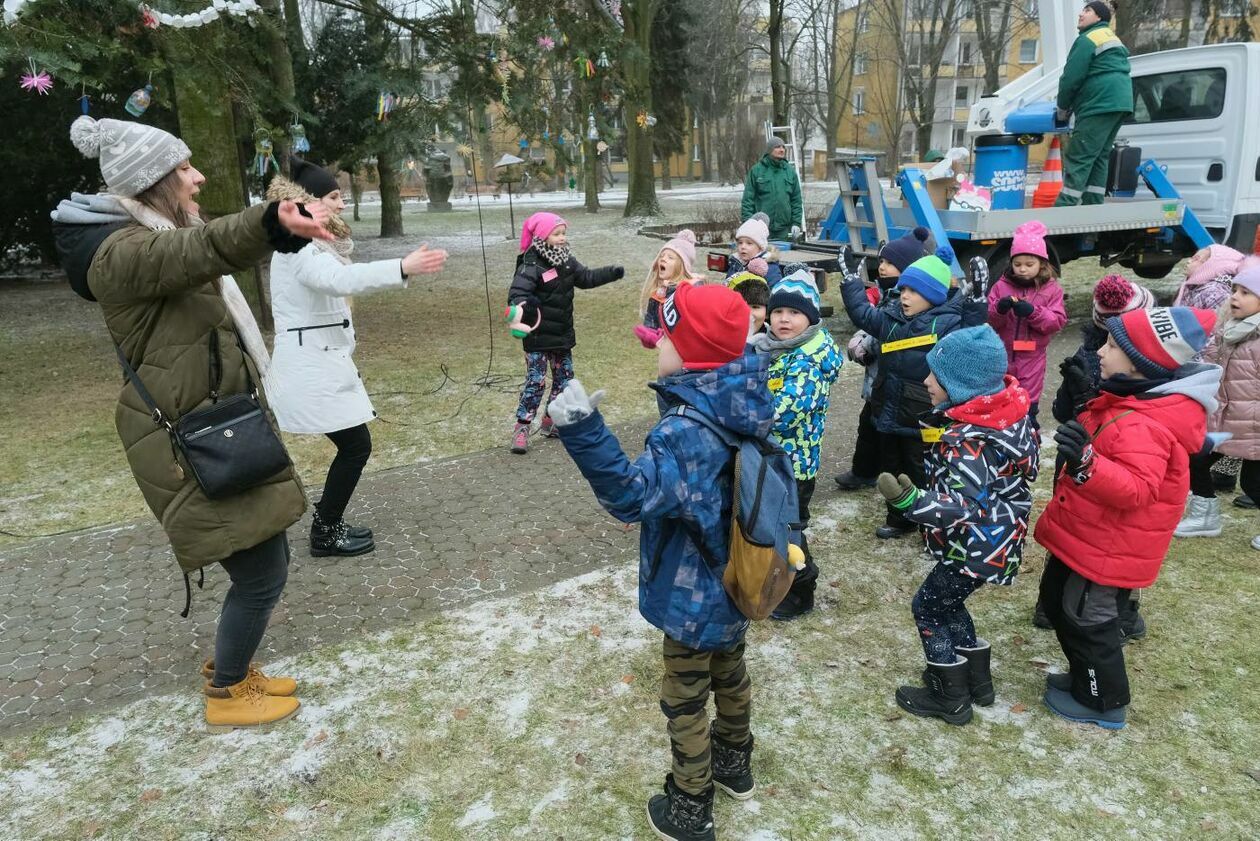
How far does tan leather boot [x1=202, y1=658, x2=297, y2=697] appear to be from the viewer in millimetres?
3179

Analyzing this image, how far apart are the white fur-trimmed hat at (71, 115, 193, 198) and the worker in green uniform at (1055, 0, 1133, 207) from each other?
779 centimetres

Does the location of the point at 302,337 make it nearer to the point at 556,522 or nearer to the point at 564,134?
the point at 556,522

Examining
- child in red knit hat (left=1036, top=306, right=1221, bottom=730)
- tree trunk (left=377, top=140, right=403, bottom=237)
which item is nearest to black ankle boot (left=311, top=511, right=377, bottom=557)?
child in red knit hat (left=1036, top=306, right=1221, bottom=730)

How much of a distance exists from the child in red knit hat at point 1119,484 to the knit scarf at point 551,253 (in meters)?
3.61

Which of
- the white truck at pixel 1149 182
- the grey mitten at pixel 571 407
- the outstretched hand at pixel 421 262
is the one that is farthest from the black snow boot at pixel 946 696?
the white truck at pixel 1149 182

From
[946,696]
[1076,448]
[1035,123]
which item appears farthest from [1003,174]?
[946,696]

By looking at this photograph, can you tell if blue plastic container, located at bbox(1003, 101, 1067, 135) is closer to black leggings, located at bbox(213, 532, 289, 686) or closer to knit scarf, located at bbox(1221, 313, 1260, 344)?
knit scarf, located at bbox(1221, 313, 1260, 344)

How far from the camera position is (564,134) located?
8.79 m

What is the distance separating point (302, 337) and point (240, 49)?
14.5 ft

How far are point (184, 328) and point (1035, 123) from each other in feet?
26.7

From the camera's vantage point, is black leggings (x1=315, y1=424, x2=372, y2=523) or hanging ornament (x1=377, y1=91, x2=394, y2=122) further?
hanging ornament (x1=377, y1=91, x2=394, y2=122)

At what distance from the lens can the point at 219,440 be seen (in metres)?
2.70

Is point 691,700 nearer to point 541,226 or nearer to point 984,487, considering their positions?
point 984,487

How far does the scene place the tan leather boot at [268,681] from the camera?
10.4ft
